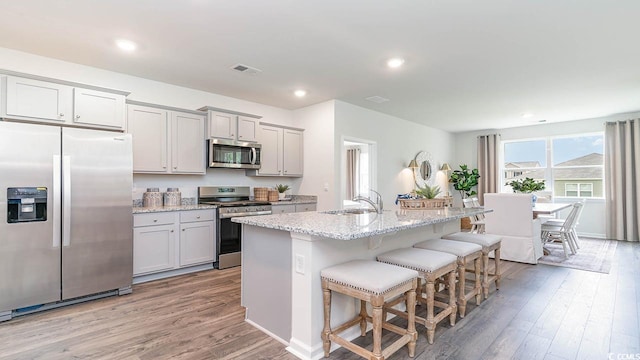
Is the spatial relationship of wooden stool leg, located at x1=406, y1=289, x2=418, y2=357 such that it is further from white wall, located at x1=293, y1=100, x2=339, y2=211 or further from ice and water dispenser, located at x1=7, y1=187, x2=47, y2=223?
ice and water dispenser, located at x1=7, y1=187, x2=47, y2=223

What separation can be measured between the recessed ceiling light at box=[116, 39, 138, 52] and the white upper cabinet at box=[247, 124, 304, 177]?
211cm

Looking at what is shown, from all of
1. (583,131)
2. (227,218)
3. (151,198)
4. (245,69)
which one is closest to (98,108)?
(151,198)

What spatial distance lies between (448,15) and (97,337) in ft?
12.2

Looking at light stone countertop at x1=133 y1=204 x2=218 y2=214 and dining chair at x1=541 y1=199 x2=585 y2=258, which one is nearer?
light stone countertop at x1=133 y1=204 x2=218 y2=214

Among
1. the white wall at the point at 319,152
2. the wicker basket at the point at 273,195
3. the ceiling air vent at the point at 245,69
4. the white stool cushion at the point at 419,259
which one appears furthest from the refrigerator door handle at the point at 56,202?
the white wall at the point at 319,152

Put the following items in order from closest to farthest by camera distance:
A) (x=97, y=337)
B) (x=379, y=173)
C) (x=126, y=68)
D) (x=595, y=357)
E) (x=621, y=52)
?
1. (x=595, y=357)
2. (x=97, y=337)
3. (x=621, y=52)
4. (x=126, y=68)
5. (x=379, y=173)

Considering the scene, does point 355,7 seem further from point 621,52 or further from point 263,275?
point 621,52

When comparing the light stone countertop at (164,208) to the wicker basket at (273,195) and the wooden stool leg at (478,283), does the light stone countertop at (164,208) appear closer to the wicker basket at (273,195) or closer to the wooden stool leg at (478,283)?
the wicker basket at (273,195)

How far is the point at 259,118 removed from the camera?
4.98 meters

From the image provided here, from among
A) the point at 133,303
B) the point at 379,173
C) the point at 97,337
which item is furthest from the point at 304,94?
the point at 97,337

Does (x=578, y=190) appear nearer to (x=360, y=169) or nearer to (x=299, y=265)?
(x=360, y=169)

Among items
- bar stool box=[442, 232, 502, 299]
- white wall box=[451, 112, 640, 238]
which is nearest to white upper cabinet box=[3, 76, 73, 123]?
bar stool box=[442, 232, 502, 299]

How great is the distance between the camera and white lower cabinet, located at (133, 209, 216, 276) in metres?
3.61

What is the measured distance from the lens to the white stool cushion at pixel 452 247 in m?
2.67
